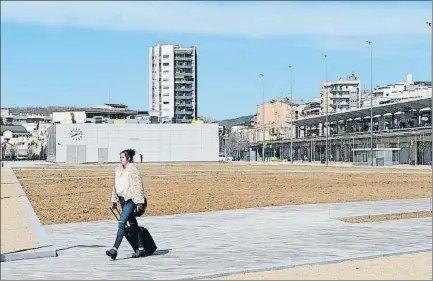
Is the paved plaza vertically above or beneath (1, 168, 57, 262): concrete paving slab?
beneath

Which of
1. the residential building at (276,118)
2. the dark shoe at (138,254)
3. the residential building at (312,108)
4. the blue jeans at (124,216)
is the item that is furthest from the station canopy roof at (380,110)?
the blue jeans at (124,216)

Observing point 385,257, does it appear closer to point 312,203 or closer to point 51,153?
point 312,203

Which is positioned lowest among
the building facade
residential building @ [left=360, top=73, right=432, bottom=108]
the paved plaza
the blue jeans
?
the paved plaza

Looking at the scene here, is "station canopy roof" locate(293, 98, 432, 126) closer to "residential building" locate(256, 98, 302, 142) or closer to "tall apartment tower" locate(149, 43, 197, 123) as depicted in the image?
"residential building" locate(256, 98, 302, 142)

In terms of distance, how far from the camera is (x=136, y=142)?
108688 millimetres

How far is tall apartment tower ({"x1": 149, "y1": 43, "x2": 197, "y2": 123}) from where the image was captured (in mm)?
172500

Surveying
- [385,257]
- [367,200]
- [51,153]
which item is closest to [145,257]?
[385,257]

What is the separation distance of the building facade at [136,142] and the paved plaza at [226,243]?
8815 centimetres

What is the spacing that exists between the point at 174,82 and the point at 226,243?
538ft

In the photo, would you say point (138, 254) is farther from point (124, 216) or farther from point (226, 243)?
point (226, 243)

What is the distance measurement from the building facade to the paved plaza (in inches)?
3470

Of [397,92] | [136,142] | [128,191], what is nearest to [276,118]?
[397,92]

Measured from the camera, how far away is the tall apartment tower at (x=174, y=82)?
566ft

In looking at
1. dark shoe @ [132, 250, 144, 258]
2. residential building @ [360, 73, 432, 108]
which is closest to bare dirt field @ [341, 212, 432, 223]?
dark shoe @ [132, 250, 144, 258]
